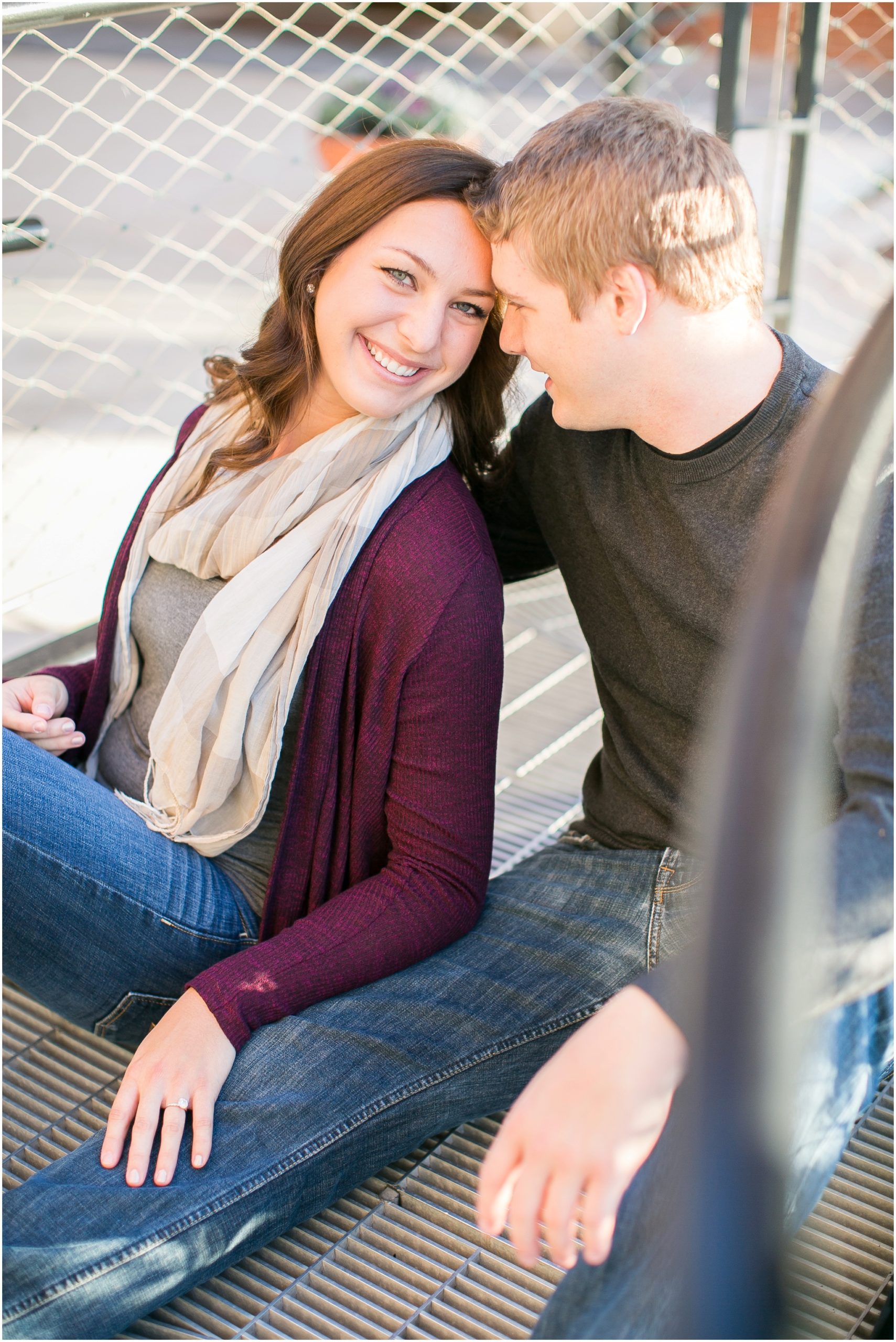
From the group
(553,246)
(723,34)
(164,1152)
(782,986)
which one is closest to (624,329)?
(553,246)

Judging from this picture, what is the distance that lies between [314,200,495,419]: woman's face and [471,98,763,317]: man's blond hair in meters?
0.08

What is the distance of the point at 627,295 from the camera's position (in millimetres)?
1348

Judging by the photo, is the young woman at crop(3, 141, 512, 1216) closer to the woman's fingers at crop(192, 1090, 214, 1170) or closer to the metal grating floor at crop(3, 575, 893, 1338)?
the woman's fingers at crop(192, 1090, 214, 1170)

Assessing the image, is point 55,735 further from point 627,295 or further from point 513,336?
point 627,295

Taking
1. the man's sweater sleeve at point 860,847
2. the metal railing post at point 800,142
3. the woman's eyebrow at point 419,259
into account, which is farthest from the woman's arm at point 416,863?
the metal railing post at point 800,142

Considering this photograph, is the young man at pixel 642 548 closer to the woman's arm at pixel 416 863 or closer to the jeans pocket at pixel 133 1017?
the woman's arm at pixel 416 863

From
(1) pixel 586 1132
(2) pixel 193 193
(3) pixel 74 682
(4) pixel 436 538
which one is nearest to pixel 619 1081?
(1) pixel 586 1132

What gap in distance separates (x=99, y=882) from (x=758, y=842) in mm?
936

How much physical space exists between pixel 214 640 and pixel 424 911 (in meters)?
0.42

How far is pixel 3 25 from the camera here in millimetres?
1549

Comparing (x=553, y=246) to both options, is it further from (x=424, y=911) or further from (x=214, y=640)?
(x=424, y=911)

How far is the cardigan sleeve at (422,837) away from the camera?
1417 mm

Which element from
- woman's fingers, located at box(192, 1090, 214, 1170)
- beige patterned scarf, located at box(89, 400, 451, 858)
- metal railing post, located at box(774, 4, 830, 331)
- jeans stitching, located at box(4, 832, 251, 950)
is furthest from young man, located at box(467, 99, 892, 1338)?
metal railing post, located at box(774, 4, 830, 331)

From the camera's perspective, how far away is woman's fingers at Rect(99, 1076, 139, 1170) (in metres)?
1.27
